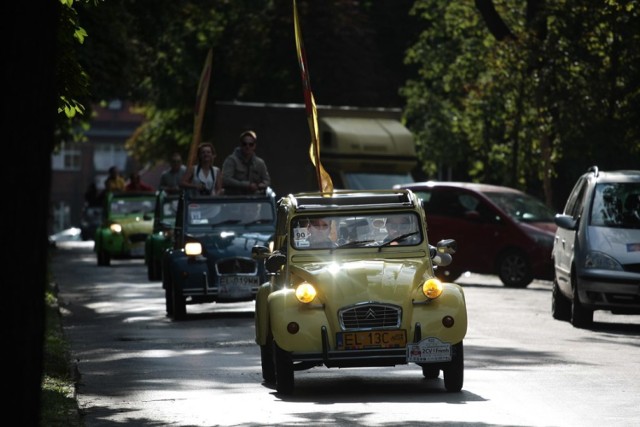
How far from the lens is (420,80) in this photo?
63406mm

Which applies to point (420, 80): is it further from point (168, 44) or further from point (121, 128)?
point (121, 128)

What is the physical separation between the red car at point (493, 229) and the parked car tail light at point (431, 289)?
1616 centimetres

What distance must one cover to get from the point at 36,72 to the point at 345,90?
49418 millimetres

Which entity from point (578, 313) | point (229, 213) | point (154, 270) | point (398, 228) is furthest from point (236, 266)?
point (154, 270)

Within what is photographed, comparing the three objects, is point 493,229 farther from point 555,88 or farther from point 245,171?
point 245,171

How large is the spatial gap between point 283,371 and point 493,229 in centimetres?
1693

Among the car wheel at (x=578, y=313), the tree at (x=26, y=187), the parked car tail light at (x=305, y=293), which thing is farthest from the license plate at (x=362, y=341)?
the car wheel at (x=578, y=313)

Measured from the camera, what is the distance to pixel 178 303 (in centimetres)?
2155

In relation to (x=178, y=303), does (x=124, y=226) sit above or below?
above

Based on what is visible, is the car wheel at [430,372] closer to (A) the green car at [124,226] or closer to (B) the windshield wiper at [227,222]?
(B) the windshield wiper at [227,222]

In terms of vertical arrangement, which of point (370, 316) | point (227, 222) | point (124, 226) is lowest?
point (124, 226)

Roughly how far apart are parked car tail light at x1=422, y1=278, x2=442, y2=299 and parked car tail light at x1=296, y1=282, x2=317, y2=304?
0.84 m

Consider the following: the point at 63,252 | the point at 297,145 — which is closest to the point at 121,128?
the point at 63,252

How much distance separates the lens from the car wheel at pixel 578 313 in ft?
66.7
